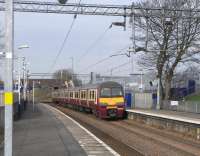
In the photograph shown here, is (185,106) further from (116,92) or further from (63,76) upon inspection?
(63,76)

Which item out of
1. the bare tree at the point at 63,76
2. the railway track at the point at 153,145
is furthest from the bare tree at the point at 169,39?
the bare tree at the point at 63,76

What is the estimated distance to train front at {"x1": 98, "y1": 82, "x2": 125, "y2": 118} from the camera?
36.3 metres

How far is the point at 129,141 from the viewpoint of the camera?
70.9 ft

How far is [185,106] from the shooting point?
182ft

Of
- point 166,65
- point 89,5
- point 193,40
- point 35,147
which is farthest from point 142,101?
point 35,147

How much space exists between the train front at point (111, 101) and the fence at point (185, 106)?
1728 centimetres

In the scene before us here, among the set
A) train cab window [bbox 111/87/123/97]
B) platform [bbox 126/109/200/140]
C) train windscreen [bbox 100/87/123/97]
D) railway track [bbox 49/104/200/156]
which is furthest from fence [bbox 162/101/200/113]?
railway track [bbox 49/104/200/156]

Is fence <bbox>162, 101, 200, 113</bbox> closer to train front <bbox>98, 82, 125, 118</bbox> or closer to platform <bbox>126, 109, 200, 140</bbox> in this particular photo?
train front <bbox>98, 82, 125, 118</bbox>

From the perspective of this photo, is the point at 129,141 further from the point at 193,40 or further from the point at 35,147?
the point at 193,40

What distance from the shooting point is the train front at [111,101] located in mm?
36344

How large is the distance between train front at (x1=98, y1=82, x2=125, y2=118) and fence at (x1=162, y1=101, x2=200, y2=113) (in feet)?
56.7

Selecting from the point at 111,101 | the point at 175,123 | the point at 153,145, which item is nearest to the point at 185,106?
the point at 111,101

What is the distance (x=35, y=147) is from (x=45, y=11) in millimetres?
20734

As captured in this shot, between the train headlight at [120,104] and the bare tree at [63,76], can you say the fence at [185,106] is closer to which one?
the train headlight at [120,104]
